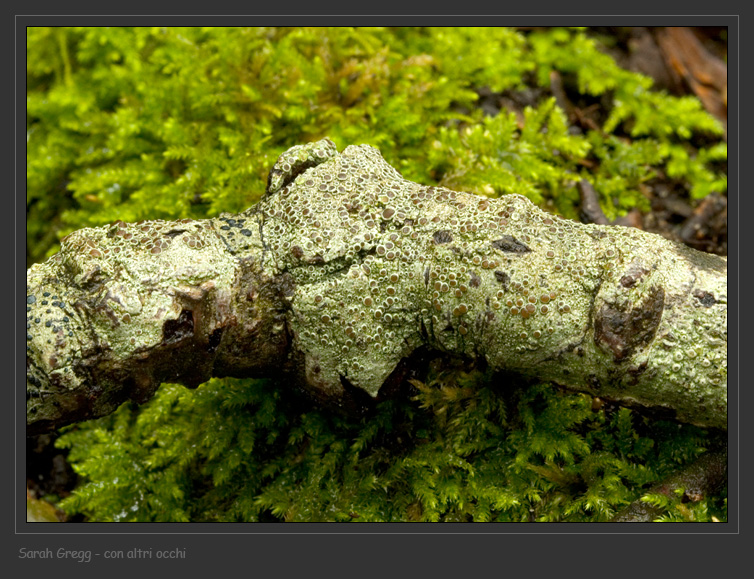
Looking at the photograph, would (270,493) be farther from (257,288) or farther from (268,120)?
(268,120)

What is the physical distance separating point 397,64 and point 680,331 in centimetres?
209

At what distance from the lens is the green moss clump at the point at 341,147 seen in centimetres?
221

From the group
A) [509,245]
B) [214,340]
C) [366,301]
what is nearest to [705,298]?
[509,245]

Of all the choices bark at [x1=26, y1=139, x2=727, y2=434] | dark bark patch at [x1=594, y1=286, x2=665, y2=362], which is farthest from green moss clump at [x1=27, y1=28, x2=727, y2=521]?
dark bark patch at [x1=594, y1=286, x2=665, y2=362]

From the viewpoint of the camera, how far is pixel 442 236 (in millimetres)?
1999

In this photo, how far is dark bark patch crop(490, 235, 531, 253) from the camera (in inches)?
76.0

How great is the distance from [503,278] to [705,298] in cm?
59

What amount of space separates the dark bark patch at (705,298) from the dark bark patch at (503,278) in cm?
54

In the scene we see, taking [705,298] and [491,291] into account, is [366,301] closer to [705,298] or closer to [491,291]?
[491,291]

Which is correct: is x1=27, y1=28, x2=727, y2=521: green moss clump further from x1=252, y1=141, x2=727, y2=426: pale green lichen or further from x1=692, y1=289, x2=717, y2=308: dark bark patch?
x1=692, y1=289, x2=717, y2=308: dark bark patch

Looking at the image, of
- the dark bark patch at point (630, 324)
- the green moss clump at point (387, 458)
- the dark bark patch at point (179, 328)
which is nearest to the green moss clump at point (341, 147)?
the green moss clump at point (387, 458)

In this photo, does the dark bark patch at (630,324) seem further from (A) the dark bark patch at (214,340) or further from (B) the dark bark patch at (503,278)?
(A) the dark bark patch at (214,340)

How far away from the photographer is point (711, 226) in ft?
10.1

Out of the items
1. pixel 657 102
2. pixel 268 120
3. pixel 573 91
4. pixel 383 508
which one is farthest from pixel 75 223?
pixel 657 102
